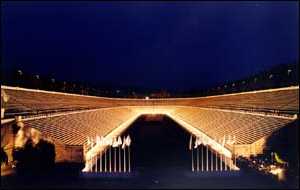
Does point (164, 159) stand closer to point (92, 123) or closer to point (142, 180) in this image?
point (142, 180)

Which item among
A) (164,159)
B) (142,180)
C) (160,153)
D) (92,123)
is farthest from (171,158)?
(92,123)

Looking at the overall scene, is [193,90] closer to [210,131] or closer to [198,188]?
[210,131]

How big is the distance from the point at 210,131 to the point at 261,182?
51.0 ft

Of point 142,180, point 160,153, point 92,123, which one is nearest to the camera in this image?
point 142,180

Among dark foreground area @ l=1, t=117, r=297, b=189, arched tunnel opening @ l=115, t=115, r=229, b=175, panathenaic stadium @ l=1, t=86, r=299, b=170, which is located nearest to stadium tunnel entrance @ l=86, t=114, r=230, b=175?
arched tunnel opening @ l=115, t=115, r=229, b=175

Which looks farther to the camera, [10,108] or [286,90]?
[286,90]

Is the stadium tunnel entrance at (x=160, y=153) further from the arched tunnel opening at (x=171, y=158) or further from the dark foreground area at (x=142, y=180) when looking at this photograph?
the dark foreground area at (x=142, y=180)

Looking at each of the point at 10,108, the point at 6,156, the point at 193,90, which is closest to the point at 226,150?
the point at 6,156

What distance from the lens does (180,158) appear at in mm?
22328

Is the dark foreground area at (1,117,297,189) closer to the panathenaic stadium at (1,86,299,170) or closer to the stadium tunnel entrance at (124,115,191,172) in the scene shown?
the stadium tunnel entrance at (124,115,191,172)

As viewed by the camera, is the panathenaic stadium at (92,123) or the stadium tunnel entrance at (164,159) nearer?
the stadium tunnel entrance at (164,159)

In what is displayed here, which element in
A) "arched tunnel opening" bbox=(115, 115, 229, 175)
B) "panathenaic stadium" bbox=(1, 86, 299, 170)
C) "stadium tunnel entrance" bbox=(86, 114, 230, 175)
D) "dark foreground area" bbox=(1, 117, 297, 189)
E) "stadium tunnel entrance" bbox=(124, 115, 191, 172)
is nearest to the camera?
"dark foreground area" bbox=(1, 117, 297, 189)

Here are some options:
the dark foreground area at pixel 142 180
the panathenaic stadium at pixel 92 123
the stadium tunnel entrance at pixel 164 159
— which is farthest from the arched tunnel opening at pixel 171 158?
the dark foreground area at pixel 142 180

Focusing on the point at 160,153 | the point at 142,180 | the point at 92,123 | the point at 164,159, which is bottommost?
the point at 142,180
